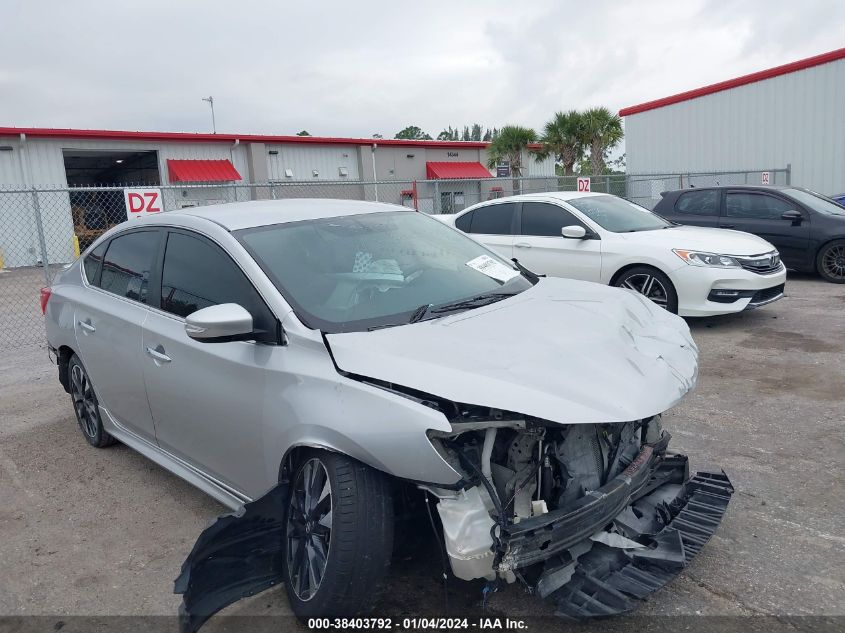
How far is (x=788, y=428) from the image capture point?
175 inches

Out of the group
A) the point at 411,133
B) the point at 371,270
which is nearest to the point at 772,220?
the point at 371,270

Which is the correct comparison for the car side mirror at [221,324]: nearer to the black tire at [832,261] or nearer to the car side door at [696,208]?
the car side door at [696,208]

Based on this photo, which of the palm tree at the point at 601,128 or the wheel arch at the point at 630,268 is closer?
the wheel arch at the point at 630,268

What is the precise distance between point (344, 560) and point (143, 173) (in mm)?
29770

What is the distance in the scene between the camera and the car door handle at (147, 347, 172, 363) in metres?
3.44

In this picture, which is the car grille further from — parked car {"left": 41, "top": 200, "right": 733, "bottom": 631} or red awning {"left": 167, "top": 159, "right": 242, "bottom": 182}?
red awning {"left": 167, "top": 159, "right": 242, "bottom": 182}

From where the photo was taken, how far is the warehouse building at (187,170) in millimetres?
21578

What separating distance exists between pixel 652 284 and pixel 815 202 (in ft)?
15.2

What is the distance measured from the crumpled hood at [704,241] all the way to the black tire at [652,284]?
314 mm

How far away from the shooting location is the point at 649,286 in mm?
7508

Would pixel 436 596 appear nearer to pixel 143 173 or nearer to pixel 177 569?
pixel 177 569

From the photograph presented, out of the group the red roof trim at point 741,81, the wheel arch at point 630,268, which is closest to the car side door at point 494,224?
the wheel arch at point 630,268

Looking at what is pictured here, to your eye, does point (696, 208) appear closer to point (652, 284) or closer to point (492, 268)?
point (652, 284)

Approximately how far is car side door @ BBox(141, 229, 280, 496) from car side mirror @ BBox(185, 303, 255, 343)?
121 mm
